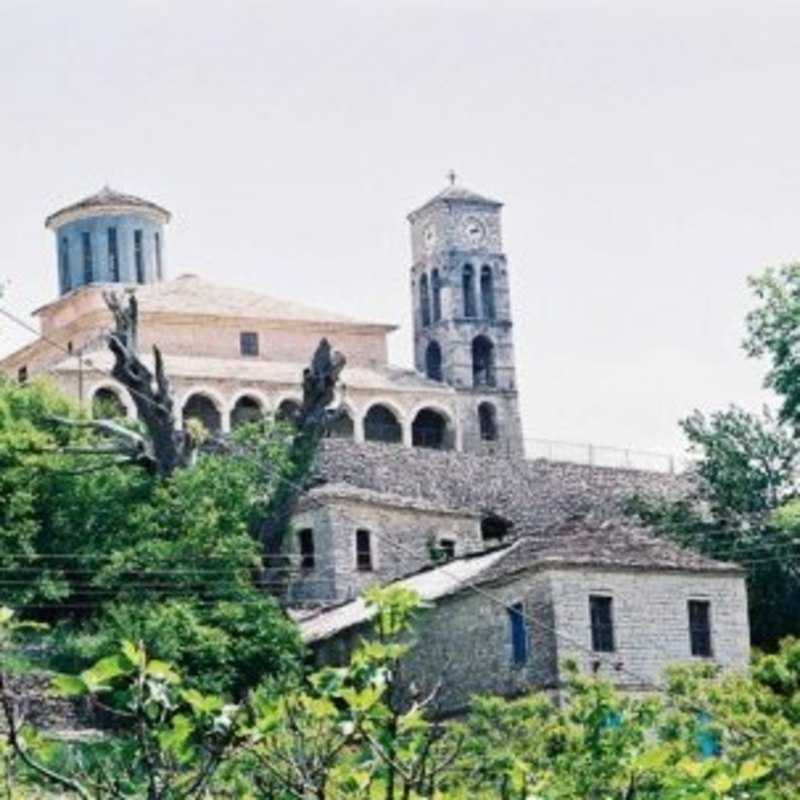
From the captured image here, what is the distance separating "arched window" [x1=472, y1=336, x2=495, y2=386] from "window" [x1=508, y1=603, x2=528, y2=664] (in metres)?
37.3

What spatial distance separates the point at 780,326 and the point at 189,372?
18797mm

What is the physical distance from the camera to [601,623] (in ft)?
125

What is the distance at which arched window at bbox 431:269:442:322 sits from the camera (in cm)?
7706

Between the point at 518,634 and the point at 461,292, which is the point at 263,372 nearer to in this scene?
the point at 461,292

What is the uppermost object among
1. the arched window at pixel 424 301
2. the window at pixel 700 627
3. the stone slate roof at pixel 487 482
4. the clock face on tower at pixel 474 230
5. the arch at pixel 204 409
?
the clock face on tower at pixel 474 230

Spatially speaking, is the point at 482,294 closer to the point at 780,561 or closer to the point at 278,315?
the point at 278,315

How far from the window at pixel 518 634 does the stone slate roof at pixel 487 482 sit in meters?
10.1

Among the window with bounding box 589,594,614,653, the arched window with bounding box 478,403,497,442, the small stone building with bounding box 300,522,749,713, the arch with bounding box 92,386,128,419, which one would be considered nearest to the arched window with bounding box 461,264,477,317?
the arched window with bounding box 478,403,497,442

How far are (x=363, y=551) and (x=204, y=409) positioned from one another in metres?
18.2

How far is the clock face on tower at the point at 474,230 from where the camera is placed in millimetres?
76688

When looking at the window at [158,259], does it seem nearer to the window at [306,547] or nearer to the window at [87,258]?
the window at [87,258]

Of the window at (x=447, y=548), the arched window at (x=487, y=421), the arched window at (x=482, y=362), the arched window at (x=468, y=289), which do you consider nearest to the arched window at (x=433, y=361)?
the arched window at (x=482, y=362)

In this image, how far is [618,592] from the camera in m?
38.3

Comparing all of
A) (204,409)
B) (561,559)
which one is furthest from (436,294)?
(561,559)
